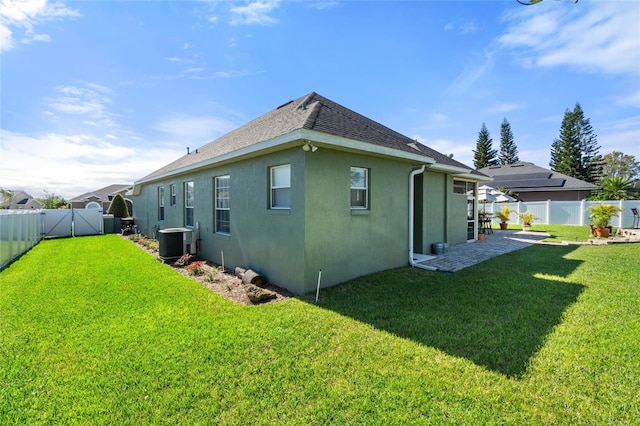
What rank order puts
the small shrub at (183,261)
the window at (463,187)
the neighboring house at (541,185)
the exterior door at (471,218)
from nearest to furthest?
the small shrub at (183,261)
the window at (463,187)
the exterior door at (471,218)
the neighboring house at (541,185)

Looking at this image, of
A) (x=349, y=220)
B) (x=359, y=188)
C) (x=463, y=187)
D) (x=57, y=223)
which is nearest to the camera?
(x=349, y=220)

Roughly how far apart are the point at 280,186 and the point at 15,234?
34.9 ft

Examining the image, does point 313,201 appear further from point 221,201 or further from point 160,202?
point 160,202

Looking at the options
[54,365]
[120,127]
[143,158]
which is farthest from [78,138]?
[54,365]

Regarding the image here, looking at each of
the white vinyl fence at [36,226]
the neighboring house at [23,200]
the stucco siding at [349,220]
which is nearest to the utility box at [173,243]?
the white vinyl fence at [36,226]

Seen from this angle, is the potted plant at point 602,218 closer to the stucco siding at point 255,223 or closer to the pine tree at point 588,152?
the stucco siding at point 255,223

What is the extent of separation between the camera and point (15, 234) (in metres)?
10.1

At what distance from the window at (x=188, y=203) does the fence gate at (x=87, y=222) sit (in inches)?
461

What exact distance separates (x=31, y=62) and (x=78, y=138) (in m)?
5.78

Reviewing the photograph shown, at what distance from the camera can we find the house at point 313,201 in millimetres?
5699

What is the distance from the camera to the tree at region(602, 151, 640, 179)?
136ft

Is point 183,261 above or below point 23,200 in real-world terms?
below

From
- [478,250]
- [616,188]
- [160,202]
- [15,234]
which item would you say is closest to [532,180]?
[616,188]

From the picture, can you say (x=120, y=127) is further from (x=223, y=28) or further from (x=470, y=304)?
(x=470, y=304)
